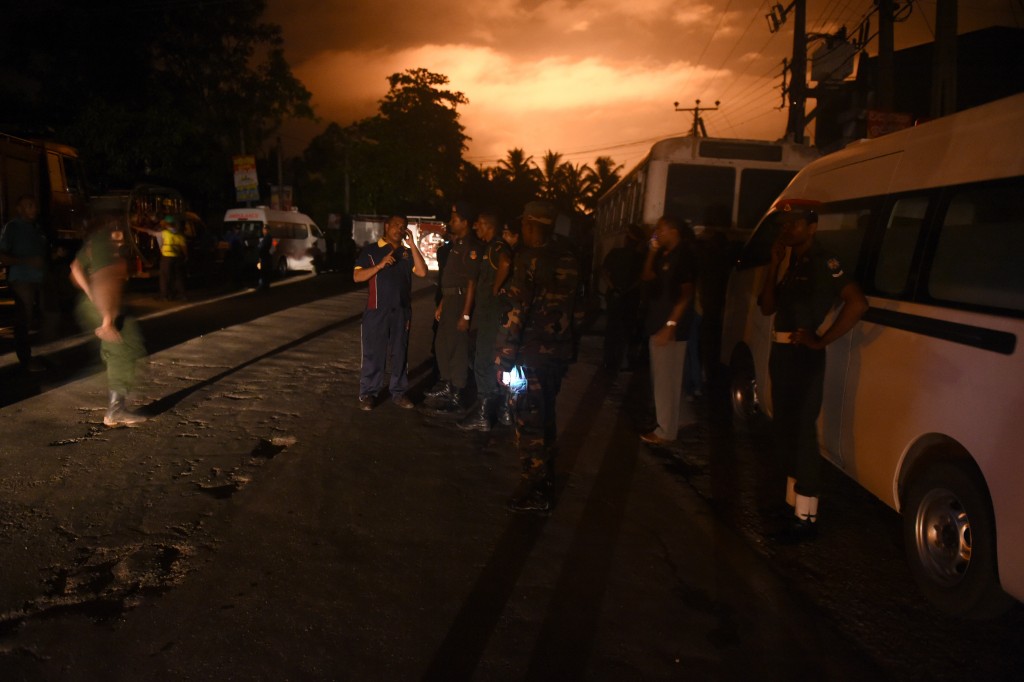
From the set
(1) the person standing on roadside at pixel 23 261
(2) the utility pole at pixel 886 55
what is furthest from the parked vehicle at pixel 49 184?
(2) the utility pole at pixel 886 55

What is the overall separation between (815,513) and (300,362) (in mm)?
6324

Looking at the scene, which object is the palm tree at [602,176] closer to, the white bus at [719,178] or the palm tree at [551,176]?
the palm tree at [551,176]

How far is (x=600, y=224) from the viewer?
18750mm

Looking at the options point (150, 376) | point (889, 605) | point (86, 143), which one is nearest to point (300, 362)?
point (150, 376)

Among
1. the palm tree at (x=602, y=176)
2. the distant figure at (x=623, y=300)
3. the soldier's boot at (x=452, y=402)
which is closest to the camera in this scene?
the soldier's boot at (x=452, y=402)

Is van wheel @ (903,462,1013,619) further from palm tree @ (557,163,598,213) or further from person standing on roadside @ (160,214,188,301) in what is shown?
palm tree @ (557,163,598,213)

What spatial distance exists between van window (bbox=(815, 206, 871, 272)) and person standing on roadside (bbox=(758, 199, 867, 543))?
34 centimetres

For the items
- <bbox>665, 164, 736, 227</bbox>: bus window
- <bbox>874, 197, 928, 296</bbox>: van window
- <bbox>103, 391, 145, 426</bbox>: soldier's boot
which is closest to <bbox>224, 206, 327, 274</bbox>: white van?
<bbox>665, 164, 736, 227</bbox>: bus window

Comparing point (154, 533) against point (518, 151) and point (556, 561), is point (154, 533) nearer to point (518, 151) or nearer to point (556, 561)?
point (556, 561)

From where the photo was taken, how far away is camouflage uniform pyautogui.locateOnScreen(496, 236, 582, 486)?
14.7 feet

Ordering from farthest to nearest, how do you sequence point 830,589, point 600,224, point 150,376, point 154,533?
point 600,224 → point 150,376 → point 154,533 → point 830,589

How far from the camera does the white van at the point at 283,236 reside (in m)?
19.8

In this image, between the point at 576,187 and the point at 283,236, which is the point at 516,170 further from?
Answer: the point at 283,236

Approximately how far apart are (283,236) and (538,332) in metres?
19.1
